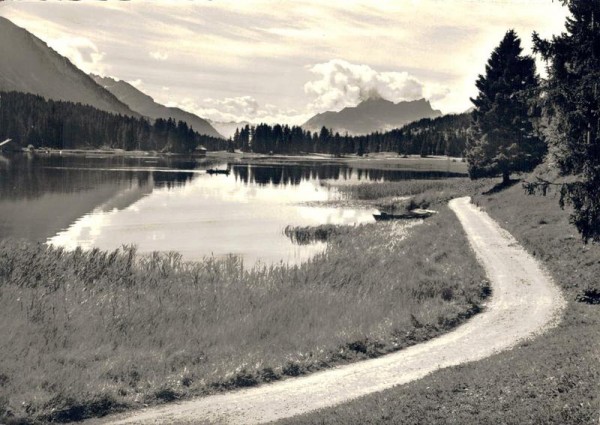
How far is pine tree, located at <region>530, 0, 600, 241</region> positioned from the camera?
24.2 metres

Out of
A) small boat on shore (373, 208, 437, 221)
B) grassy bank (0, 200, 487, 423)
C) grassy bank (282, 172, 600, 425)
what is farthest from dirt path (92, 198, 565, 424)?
small boat on shore (373, 208, 437, 221)

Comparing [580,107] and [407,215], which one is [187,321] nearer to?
[580,107]

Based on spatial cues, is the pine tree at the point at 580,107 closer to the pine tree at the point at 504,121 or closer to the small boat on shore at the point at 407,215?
the small boat on shore at the point at 407,215

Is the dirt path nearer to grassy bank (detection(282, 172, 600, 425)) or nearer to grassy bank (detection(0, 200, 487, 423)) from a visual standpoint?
grassy bank (detection(0, 200, 487, 423))

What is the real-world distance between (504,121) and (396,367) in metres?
48.2

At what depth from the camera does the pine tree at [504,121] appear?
58.8 meters

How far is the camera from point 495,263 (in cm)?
3039

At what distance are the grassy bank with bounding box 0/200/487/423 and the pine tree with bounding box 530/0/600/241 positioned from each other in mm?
5542

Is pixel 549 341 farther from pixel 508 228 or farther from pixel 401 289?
pixel 508 228

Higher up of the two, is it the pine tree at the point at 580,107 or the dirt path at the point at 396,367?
the pine tree at the point at 580,107

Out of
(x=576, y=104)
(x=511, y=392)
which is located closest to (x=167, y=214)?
(x=576, y=104)

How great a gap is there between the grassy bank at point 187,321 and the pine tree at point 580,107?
5542 millimetres

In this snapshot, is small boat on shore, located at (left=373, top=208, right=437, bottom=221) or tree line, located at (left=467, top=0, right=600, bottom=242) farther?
small boat on shore, located at (left=373, top=208, right=437, bottom=221)

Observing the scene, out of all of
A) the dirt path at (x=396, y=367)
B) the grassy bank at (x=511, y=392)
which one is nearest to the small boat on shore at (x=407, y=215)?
the dirt path at (x=396, y=367)
